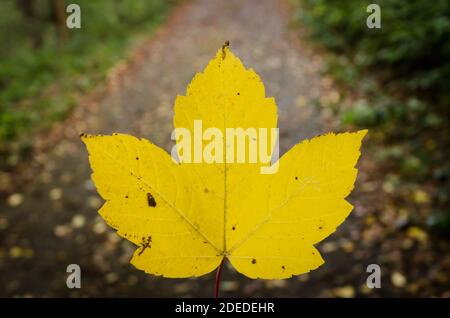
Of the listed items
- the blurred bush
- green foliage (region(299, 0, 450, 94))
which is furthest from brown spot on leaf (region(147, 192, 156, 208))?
green foliage (region(299, 0, 450, 94))

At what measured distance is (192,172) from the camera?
435 mm

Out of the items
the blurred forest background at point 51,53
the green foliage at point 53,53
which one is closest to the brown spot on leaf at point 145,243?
the blurred forest background at point 51,53

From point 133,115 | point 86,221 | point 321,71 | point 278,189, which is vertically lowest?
point 86,221

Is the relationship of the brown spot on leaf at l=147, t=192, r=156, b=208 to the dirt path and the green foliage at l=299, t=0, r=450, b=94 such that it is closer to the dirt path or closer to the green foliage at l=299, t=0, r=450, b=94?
the dirt path

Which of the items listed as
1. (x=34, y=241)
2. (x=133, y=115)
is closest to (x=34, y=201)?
(x=34, y=241)

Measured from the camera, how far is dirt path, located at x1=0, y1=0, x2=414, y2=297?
10.5 feet

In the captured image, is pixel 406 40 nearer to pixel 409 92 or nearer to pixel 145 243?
pixel 409 92

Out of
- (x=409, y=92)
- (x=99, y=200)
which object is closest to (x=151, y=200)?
(x=99, y=200)

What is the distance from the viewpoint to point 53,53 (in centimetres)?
968

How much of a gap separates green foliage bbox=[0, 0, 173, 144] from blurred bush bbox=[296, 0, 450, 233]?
5.03 meters

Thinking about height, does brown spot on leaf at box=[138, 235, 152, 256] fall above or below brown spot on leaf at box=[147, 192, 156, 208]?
below

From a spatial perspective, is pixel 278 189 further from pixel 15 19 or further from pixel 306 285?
pixel 15 19

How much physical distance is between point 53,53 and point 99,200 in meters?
6.62
